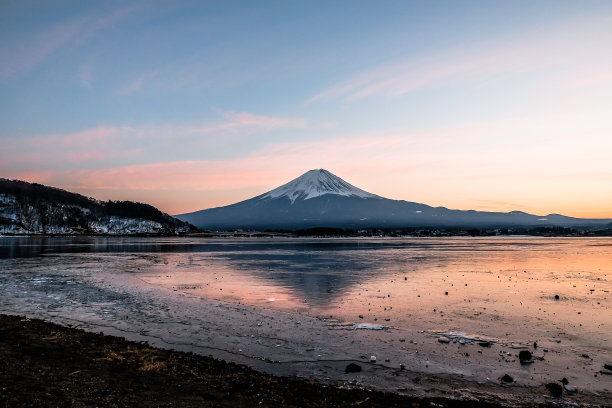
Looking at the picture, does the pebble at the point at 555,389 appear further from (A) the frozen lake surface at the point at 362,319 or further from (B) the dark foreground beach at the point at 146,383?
(B) the dark foreground beach at the point at 146,383

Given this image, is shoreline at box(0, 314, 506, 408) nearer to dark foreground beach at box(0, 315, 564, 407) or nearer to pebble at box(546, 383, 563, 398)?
dark foreground beach at box(0, 315, 564, 407)

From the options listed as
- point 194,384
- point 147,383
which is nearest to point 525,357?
point 194,384

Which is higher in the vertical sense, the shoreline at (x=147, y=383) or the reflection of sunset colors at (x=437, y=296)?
the shoreline at (x=147, y=383)

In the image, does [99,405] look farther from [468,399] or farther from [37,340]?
[468,399]

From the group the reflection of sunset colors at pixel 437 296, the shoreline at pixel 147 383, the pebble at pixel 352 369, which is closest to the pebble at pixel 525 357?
the reflection of sunset colors at pixel 437 296

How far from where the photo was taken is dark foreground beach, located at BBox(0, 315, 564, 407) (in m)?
9.57

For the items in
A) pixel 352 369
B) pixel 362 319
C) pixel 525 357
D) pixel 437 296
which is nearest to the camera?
pixel 352 369

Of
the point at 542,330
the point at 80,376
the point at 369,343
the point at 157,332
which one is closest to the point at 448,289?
the point at 542,330

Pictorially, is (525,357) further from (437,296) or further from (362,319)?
(437,296)

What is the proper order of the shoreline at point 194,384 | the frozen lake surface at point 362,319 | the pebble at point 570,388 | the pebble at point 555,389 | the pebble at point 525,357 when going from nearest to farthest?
the shoreline at point 194,384 → the pebble at point 555,389 → the pebble at point 570,388 → the frozen lake surface at point 362,319 → the pebble at point 525,357

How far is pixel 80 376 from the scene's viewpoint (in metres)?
11.0

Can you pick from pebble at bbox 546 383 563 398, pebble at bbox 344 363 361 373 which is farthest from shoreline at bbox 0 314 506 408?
pebble at bbox 546 383 563 398

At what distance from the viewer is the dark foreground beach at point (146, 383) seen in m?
9.57

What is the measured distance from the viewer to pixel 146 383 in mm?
10742
